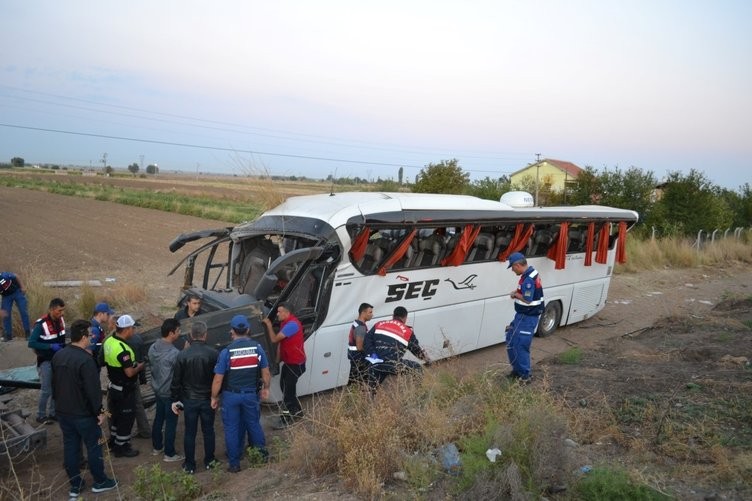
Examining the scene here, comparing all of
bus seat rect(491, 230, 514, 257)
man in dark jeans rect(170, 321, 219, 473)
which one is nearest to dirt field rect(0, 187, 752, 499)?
man in dark jeans rect(170, 321, 219, 473)

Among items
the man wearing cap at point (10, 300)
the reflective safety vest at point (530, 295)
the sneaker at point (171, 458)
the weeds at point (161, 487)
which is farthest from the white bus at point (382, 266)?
the man wearing cap at point (10, 300)

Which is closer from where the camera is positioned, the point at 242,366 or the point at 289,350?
the point at 242,366

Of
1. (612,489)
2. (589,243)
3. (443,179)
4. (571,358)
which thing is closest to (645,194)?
(443,179)

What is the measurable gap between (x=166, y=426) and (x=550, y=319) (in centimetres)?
850

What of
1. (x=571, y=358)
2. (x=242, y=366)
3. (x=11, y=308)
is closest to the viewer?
(x=242, y=366)

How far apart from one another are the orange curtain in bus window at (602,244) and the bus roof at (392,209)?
9.51ft

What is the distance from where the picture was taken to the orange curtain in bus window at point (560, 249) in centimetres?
1119

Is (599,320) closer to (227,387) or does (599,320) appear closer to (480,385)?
(480,385)

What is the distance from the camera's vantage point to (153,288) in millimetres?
14703

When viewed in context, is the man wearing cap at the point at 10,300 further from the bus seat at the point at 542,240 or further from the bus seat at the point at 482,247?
the bus seat at the point at 542,240

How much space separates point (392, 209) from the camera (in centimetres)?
818

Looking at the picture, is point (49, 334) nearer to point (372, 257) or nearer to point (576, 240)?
point (372, 257)

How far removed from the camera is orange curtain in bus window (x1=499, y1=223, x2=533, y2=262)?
10.3m

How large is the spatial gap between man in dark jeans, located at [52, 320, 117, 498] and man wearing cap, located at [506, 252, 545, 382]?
5.22 m
